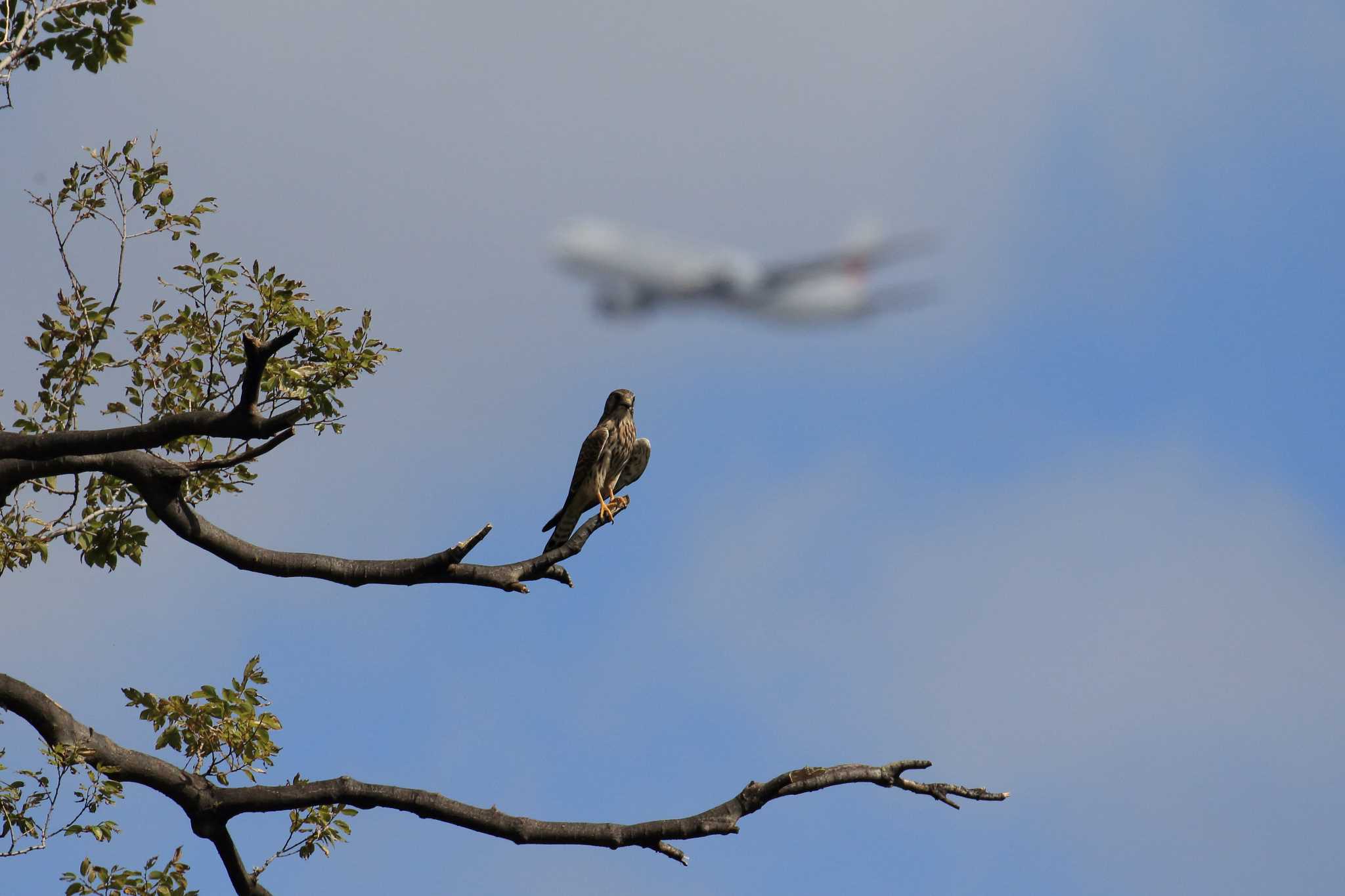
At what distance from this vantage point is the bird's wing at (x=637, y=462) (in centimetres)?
1405

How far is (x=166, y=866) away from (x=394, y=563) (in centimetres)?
257

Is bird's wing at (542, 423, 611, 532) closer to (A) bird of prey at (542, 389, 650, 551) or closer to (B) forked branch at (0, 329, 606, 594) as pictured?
(A) bird of prey at (542, 389, 650, 551)

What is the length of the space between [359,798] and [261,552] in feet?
6.09

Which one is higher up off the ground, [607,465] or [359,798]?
[607,465]

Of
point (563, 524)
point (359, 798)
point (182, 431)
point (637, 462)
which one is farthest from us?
point (637, 462)

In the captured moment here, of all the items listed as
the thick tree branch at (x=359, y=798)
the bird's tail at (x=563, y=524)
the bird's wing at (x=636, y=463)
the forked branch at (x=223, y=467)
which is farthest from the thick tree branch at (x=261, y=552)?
the bird's wing at (x=636, y=463)

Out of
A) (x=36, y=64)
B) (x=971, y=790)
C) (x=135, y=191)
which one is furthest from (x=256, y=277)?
(x=971, y=790)

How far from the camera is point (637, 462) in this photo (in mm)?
14094

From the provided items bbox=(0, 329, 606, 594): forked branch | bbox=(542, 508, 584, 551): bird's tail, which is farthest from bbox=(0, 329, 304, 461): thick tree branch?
bbox=(542, 508, 584, 551): bird's tail

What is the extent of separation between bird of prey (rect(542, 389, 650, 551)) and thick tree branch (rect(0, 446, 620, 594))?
2.92m

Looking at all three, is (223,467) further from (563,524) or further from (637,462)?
(637,462)

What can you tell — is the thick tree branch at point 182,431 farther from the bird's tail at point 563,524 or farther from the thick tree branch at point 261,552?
the bird's tail at point 563,524

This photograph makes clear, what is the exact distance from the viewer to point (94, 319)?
35.1 feet

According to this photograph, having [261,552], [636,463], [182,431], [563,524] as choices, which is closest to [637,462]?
[636,463]
